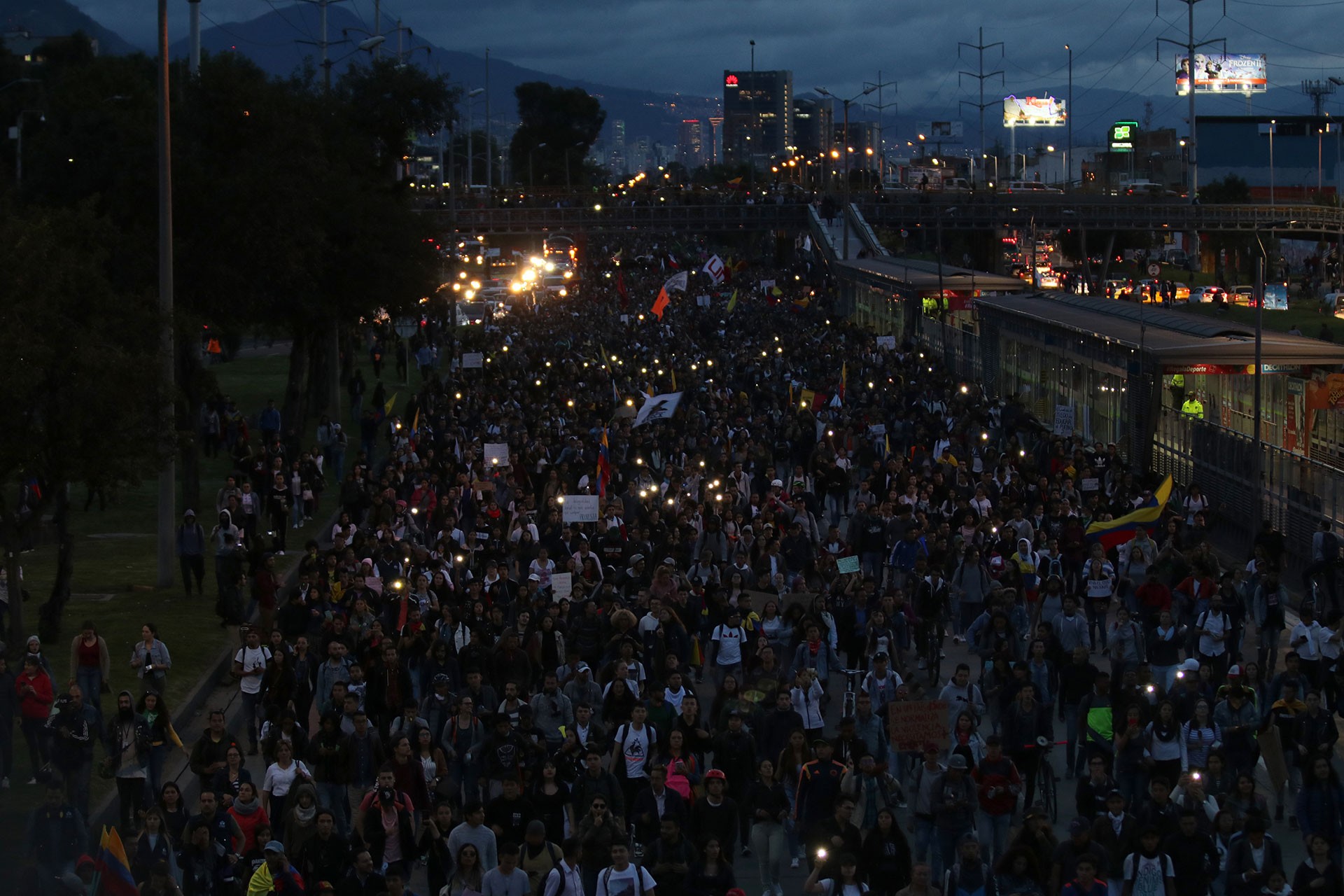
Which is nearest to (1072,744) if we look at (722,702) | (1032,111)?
(722,702)

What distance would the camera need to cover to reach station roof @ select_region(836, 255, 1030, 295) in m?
53.2

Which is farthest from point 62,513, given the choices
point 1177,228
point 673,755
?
point 1177,228

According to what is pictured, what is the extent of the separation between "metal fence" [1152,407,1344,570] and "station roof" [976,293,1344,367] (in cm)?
106

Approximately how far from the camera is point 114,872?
32.8 ft

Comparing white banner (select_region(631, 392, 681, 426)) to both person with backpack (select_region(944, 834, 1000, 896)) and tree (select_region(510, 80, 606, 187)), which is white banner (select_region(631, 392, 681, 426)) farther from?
tree (select_region(510, 80, 606, 187))

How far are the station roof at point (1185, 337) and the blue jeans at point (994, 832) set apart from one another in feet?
58.5

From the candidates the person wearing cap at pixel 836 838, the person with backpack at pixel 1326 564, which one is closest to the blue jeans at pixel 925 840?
the person wearing cap at pixel 836 838

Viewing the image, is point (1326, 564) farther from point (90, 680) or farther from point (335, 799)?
point (90, 680)

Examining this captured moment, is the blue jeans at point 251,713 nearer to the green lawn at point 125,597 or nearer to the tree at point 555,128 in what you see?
the green lawn at point 125,597

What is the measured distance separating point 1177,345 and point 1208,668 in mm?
16456

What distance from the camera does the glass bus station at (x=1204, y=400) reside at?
2420cm

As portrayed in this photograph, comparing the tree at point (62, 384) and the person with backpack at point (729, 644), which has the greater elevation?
the tree at point (62, 384)

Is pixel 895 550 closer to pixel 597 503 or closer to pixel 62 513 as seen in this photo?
pixel 597 503

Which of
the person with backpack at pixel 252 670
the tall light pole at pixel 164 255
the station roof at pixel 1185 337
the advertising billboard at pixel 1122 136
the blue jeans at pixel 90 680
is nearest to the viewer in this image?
the blue jeans at pixel 90 680
